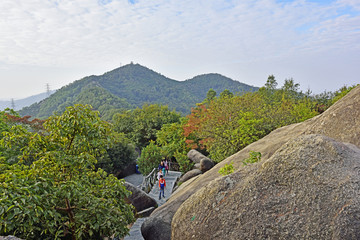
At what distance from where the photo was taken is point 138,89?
459ft

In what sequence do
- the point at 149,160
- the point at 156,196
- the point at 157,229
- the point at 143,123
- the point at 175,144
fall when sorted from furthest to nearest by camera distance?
the point at 143,123
the point at 175,144
the point at 149,160
the point at 156,196
the point at 157,229

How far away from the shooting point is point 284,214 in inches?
148

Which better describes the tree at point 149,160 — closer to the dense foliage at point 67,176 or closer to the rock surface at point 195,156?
the rock surface at point 195,156

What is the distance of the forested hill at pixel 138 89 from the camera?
92.5 metres

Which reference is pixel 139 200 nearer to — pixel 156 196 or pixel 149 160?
pixel 156 196

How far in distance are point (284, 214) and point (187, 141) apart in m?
22.4

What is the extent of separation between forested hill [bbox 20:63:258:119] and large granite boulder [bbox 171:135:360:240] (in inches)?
3175

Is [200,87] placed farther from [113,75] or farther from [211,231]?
[211,231]

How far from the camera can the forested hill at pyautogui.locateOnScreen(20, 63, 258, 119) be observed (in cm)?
9250

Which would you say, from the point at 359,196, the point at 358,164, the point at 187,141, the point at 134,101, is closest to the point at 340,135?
the point at 358,164

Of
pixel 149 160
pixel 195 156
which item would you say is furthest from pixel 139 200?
pixel 149 160

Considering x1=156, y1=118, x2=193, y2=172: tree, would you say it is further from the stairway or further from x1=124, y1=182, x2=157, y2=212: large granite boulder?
x1=124, y1=182, x2=157, y2=212: large granite boulder

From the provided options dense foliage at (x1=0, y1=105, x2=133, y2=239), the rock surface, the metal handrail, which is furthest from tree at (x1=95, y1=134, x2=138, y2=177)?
dense foliage at (x1=0, y1=105, x2=133, y2=239)

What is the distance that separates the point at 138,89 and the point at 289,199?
13993 centimetres
